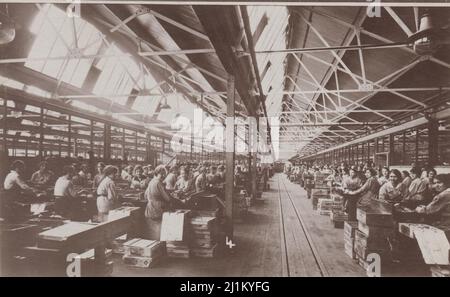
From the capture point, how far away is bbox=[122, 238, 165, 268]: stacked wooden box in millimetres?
5980

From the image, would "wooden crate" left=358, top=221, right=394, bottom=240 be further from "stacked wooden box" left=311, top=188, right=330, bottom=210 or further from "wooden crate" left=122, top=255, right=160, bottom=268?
"stacked wooden box" left=311, top=188, right=330, bottom=210

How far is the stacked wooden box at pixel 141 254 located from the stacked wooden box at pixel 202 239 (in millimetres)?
755

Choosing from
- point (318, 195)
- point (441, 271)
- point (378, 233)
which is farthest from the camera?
point (318, 195)

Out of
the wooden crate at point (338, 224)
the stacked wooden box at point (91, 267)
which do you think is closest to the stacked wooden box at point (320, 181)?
the wooden crate at point (338, 224)

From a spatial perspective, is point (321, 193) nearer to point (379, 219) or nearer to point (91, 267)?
point (379, 219)

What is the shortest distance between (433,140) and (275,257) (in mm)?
6632

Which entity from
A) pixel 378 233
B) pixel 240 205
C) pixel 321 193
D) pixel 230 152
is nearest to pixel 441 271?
pixel 378 233

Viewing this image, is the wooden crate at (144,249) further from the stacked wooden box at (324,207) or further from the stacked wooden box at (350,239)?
the stacked wooden box at (324,207)

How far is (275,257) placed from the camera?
6648 millimetres

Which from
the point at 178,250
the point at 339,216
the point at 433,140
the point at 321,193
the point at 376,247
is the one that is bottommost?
the point at 178,250

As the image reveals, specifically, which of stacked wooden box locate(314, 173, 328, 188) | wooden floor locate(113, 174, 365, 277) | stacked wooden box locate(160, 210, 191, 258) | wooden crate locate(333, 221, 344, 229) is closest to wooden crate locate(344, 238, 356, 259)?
wooden floor locate(113, 174, 365, 277)
